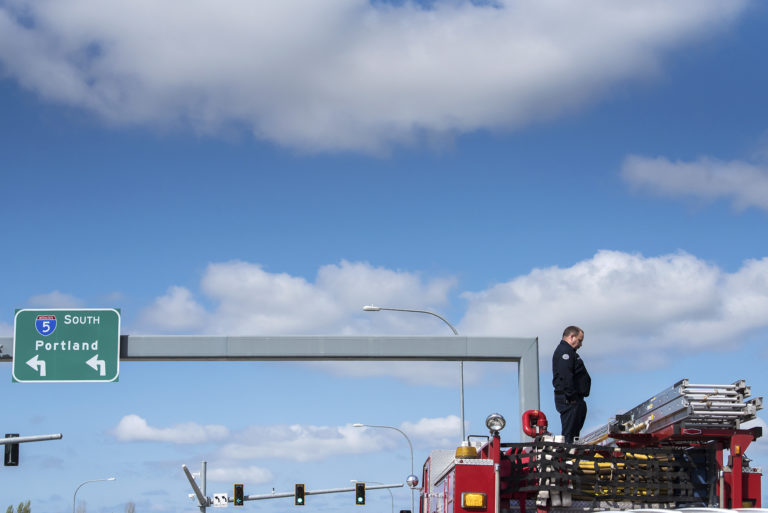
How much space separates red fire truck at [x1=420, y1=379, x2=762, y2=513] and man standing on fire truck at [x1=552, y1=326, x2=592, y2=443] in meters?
2.12

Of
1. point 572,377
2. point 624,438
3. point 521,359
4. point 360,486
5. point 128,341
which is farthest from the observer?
point 360,486

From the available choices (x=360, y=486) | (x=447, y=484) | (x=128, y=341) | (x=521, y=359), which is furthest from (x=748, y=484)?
(x=360, y=486)

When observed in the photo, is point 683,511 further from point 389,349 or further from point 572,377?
point 389,349

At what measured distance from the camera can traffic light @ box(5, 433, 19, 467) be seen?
3083 cm

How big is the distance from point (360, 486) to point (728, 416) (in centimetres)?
4791

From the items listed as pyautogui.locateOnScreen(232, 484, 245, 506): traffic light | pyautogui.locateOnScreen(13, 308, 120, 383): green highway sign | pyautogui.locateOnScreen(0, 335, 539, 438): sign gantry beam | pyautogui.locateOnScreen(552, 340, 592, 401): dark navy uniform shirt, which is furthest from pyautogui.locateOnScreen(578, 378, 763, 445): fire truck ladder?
pyautogui.locateOnScreen(232, 484, 245, 506): traffic light

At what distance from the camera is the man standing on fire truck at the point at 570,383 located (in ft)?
39.0

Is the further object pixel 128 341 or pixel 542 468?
pixel 128 341

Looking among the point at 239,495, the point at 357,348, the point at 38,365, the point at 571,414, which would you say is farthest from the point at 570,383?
the point at 239,495

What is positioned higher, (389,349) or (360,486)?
(389,349)

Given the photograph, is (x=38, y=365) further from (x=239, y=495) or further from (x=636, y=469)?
(x=239, y=495)

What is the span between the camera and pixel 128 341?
18.8 metres

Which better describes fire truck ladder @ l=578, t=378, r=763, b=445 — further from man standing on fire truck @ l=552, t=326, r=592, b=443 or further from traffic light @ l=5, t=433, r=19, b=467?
Answer: traffic light @ l=5, t=433, r=19, b=467

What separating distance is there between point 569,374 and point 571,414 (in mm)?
444
